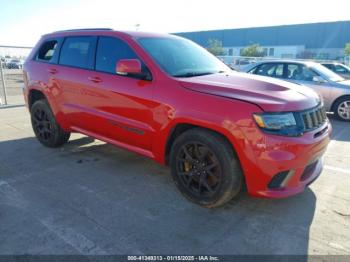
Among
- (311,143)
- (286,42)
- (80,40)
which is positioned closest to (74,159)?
(80,40)

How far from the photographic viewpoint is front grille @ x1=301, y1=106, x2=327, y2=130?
294 centimetres

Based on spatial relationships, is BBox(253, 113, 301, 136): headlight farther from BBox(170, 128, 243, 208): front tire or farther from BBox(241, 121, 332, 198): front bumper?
BBox(170, 128, 243, 208): front tire

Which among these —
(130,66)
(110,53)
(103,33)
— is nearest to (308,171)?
(130,66)

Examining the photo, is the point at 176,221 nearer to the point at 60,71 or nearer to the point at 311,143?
the point at 311,143

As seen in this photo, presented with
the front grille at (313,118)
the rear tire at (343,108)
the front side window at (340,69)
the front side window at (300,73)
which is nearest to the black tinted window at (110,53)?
the front grille at (313,118)

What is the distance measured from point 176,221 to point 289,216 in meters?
1.17

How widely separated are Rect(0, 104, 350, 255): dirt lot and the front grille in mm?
906

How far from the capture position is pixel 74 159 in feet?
15.3

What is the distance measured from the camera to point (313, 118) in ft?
10.1

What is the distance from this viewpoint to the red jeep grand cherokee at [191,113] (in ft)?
9.16

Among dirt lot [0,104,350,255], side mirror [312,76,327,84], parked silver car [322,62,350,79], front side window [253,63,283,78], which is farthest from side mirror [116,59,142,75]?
parked silver car [322,62,350,79]

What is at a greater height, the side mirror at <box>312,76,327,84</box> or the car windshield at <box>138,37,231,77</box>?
the car windshield at <box>138,37,231,77</box>

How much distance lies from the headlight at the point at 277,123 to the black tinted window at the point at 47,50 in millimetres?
3660

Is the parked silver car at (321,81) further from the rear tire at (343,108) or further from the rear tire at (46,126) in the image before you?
the rear tire at (46,126)
